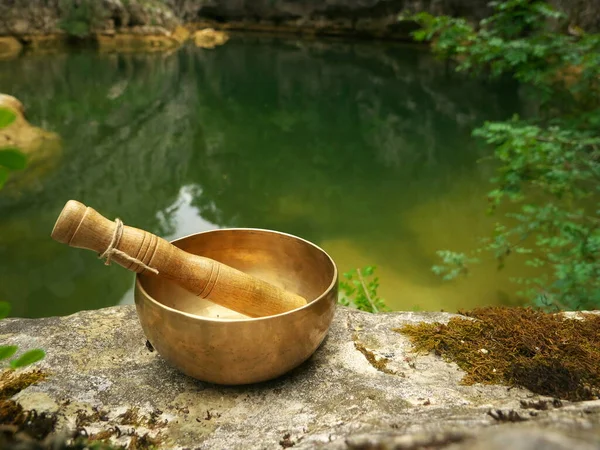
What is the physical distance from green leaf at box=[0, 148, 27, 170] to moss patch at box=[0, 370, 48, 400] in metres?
0.74

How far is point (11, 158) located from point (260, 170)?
6.19 meters

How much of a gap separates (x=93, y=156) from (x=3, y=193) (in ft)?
5.17

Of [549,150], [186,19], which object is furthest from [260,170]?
[186,19]

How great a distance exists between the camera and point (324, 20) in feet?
70.9

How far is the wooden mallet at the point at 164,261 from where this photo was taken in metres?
1.15

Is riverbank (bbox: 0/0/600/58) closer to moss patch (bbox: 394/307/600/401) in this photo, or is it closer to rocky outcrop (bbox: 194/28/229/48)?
rocky outcrop (bbox: 194/28/229/48)

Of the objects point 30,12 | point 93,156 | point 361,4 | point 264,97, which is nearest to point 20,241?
point 93,156

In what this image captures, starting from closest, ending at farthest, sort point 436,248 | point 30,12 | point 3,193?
point 436,248 → point 3,193 → point 30,12

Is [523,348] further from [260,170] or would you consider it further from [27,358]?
[260,170]

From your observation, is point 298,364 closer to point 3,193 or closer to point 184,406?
point 184,406

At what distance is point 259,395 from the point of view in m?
1.23

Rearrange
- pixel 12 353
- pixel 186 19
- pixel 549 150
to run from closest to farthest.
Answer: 1. pixel 12 353
2. pixel 549 150
3. pixel 186 19

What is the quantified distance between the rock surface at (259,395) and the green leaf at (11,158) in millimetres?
567

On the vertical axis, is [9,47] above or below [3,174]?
below
